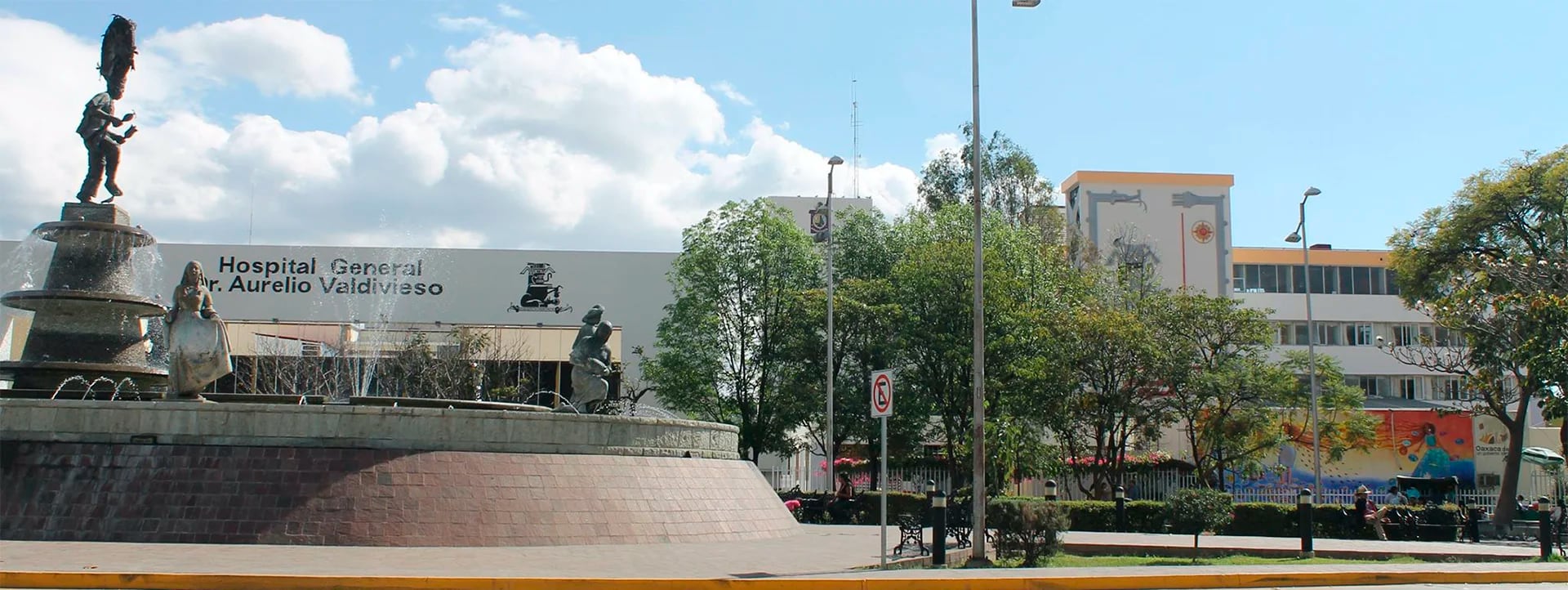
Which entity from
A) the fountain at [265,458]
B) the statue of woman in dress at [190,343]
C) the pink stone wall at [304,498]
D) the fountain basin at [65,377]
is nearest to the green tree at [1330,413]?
the fountain at [265,458]

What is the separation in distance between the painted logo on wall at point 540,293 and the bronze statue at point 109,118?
33.9m

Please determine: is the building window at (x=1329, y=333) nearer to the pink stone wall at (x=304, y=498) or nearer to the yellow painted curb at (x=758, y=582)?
the yellow painted curb at (x=758, y=582)

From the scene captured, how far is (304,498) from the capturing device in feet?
49.2

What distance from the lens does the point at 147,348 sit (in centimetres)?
1908

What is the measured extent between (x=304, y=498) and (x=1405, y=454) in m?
40.6

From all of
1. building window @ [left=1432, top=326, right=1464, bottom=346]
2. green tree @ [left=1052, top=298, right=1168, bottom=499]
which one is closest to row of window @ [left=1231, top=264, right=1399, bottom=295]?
building window @ [left=1432, top=326, right=1464, bottom=346]

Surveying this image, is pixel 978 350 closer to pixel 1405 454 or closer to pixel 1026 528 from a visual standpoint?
pixel 1026 528

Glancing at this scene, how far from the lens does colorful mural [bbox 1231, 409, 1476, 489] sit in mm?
44250

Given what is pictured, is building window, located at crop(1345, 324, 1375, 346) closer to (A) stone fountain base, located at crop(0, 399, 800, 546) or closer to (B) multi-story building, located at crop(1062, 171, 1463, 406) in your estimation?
(B) multi-story building, located at crop(1062, 171, 1463, 406)

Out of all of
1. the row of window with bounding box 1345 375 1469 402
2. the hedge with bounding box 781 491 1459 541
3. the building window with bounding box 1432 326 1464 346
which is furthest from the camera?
the row of window with bounding box 1345 375 1469 402

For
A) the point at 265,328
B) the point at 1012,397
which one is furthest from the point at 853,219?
the point at 265,328

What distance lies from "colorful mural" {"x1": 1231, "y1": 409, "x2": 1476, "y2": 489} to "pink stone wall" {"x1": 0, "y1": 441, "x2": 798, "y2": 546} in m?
34.0

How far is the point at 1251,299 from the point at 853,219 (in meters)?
26.7

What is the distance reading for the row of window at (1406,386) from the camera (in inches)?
2357
